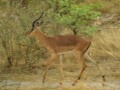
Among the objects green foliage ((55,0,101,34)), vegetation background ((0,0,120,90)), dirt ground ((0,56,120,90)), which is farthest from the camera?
green foliage ((55,0,101,34))

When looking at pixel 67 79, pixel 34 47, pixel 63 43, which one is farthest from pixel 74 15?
pixel 67 79

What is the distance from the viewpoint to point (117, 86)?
1233cm

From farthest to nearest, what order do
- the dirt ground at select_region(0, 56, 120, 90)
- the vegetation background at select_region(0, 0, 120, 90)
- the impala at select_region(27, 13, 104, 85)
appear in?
1. the vegetation background at select_region(0, 0, 120, 90)
2. the impala at select_region(27, 13, 104, 85)
3. the dirt ground at select_region(0, 56, 120, 90)

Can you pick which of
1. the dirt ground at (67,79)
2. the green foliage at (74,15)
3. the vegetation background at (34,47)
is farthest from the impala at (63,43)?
the green foliage at (74,15)

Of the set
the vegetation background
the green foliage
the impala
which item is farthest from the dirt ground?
the green foliage

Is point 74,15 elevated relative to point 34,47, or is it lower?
elevated

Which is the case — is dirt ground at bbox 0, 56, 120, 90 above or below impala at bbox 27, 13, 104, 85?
below

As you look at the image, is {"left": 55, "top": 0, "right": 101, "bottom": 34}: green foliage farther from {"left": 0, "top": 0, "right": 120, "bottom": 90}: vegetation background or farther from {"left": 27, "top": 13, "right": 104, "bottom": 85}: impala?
{"left": 27, "top": 13, "right": 104, "bottom": 85}: impala

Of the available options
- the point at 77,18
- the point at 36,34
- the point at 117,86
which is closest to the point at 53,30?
the point at 77,18

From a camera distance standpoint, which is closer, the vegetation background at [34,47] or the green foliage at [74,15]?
the vegetation background at [34,47]

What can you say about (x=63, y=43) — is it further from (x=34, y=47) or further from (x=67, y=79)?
(x=34, y=47)

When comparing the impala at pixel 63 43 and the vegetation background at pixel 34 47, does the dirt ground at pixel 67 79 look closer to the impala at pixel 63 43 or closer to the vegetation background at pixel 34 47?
the vegetation background at pixel 34 47

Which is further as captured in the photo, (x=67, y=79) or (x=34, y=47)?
(x=34, y=47)

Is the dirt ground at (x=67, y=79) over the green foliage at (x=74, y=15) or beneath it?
beneath
